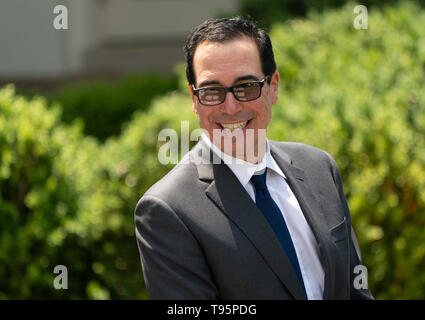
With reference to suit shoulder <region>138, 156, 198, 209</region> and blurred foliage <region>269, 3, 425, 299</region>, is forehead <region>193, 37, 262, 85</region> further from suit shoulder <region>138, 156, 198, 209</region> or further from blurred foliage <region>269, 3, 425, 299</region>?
blurred foliage <region>269, 3, 425, 299</region>

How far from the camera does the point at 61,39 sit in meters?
12.8

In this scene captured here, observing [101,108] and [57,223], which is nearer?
[57,223]

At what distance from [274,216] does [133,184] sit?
2372mm

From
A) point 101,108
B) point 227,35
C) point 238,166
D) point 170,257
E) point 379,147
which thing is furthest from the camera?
point 101,108

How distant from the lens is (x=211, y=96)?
221 centimetres

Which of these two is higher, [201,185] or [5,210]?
[201,185]

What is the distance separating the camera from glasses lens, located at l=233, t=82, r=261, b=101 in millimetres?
2211

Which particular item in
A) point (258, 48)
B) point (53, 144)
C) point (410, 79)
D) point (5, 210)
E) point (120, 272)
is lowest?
point (120, 272)

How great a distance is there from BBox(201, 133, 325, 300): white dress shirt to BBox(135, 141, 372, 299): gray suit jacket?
3cm

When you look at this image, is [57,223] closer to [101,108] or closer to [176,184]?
[176,184]

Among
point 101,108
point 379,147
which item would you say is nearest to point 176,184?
point 379,147

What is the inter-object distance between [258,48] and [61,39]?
11144 mm
